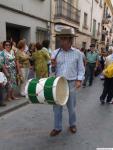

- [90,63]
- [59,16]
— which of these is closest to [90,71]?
[90,63]

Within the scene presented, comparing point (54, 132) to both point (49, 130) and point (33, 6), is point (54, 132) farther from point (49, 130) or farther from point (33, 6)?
point (33, 6)

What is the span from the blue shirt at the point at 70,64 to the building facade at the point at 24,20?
607cm

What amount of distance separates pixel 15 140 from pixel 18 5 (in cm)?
810

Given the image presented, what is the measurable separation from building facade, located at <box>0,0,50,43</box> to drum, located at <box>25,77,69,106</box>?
6.32 meters

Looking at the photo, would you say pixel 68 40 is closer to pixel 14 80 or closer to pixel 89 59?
pixel 14 80

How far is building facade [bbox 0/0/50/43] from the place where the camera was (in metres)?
10.9

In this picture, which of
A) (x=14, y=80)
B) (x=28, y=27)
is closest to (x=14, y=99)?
(x=14, y=80)

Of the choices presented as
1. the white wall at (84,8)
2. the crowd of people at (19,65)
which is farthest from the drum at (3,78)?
the white wall at (84,8)

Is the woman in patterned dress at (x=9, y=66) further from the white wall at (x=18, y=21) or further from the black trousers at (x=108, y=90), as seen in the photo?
the white wall at (x=18, y=21)

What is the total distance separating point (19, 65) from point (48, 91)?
357cm

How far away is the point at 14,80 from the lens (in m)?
7.79

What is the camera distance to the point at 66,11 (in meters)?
17.9

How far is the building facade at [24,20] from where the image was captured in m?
10.9

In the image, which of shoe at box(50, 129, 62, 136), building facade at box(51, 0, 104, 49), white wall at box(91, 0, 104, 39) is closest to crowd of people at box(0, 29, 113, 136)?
shoe at box(50, 129, 62, 136)
